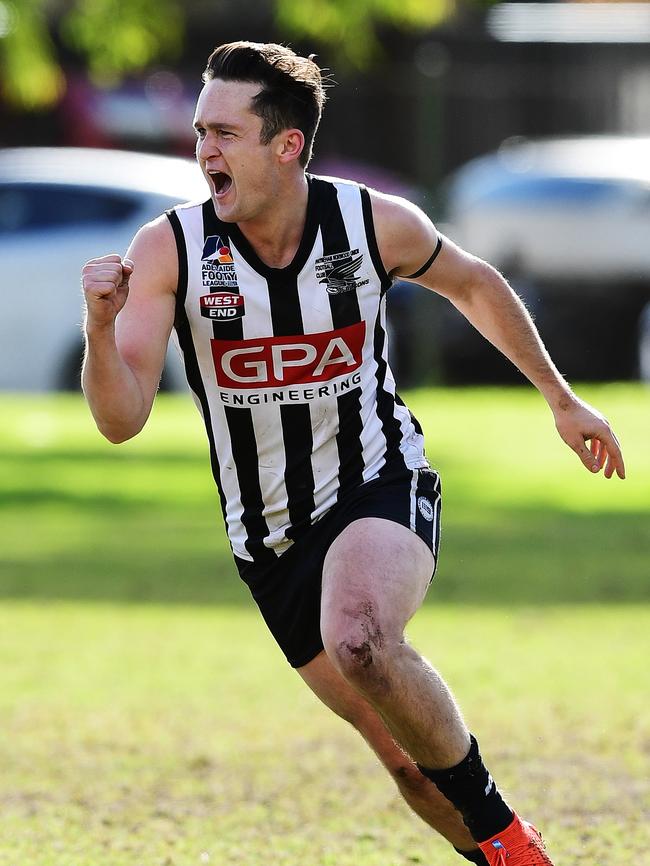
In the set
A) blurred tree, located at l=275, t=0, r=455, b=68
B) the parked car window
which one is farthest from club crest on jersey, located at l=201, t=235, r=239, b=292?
the parked car window

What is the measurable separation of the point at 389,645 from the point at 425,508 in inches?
23.6

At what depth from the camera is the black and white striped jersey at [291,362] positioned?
4.85m

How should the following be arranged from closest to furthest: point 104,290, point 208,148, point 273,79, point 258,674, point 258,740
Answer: point 104,290
point 208,148
point 273,79
point 258,740
point 258,674

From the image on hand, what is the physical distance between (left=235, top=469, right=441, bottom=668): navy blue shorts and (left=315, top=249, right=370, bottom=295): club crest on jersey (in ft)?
1.71

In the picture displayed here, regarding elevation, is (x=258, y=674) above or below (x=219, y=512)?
above

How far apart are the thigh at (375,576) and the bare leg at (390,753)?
0.40 m

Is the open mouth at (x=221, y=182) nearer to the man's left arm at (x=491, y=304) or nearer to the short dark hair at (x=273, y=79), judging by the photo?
the short dark hair at (x=273, y=79)

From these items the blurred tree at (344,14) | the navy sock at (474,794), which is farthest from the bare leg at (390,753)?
the blurred tree at (344,14)

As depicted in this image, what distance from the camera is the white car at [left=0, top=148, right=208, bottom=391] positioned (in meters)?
16.5

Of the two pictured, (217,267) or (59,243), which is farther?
(59,243)

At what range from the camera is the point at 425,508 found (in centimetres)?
493

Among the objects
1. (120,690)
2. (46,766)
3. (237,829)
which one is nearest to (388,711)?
(237,829)

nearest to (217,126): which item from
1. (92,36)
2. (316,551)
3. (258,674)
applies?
(316,551)

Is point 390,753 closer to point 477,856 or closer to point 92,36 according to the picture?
point 477,856
